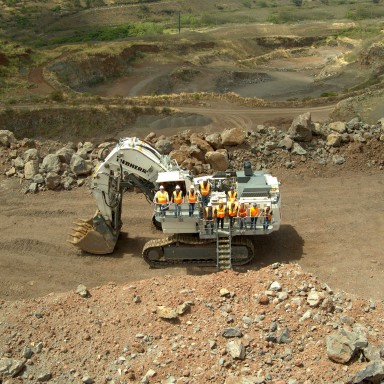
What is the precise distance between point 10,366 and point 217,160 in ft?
44.1

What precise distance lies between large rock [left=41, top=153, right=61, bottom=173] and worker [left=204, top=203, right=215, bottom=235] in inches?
359

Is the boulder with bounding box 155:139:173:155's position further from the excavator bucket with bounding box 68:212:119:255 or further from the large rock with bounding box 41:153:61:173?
the excavator bucket with bounding box 68:212:119:255

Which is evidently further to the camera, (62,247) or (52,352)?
(62,247)

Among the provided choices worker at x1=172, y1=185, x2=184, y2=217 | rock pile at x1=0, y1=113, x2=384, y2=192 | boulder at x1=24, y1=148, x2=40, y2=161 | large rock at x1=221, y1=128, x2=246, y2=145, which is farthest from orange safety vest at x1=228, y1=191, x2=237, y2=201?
boulder at x1=24, y1=148, x2=40, y2=161

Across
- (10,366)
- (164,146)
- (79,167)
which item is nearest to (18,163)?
(79,167)

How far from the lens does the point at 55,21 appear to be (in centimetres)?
8300

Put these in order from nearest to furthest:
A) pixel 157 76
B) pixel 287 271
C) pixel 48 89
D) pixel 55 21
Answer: pixel 287 271
pixel 48 89
pixel 157 76
pixel 55 21

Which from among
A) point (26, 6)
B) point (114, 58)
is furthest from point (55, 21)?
point (114, 58)

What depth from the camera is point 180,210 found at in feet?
52.2

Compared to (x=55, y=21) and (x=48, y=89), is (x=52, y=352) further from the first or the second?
(x=55, y=21)

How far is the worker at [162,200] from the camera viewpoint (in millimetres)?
15766

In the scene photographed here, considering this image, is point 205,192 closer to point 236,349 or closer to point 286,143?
point 236,349

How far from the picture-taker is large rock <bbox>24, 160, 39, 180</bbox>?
2217 cm

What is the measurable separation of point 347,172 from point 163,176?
10.1m
